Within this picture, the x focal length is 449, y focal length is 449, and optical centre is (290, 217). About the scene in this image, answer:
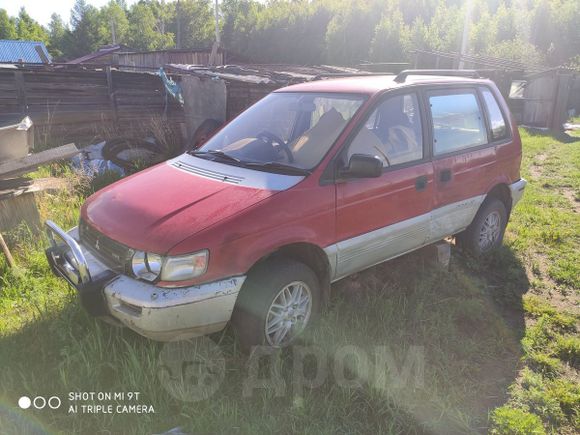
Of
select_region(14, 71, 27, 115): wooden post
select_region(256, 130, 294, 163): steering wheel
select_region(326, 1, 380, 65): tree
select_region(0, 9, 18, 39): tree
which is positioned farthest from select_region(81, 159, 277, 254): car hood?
select_region(0, 9, 18, 39): tree

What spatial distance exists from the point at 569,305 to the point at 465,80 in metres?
2.29

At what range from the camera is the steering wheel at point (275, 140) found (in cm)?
333

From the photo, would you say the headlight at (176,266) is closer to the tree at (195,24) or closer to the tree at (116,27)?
the tree at (195,24)

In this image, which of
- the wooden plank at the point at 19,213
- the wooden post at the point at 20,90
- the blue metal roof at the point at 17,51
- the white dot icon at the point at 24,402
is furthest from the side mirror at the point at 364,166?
the blue metal roof at the point at 17,51

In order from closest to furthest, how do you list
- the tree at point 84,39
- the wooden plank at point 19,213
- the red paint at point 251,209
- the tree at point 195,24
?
the red paint at point 251,209, the wooden plank at point 19,213, the tree at point 84,39, the tree at point 195,24

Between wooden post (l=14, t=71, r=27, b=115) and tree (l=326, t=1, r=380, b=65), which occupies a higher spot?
tree (l=326, t=1, r=380, b=65)

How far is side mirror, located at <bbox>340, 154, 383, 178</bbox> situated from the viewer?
118 inches

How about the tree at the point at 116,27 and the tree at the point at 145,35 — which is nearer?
the tree at the point at 145,35

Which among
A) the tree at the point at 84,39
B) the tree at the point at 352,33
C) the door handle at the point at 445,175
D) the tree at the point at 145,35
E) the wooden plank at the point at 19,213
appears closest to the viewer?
the door handle at the point at 445,175

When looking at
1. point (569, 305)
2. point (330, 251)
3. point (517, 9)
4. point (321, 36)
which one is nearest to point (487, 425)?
point (330, 251)

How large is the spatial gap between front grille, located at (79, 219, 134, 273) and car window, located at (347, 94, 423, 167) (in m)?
1.71

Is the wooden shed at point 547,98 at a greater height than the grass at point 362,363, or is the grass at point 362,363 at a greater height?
the wooden shed at point 547,98

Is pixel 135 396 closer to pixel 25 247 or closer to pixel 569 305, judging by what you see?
pixel 25 247

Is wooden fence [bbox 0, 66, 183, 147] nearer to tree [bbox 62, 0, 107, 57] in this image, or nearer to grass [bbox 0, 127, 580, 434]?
grass [bbox 0, 127, 580, 434]
